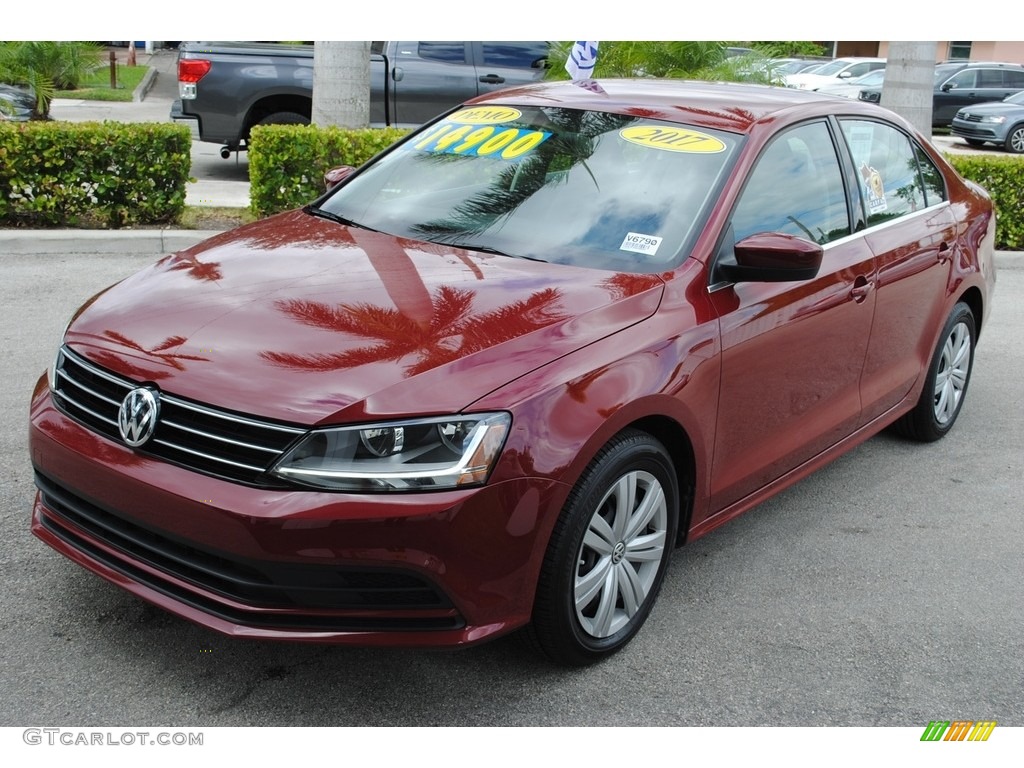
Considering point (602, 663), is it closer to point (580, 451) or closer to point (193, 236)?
point (580, 451)

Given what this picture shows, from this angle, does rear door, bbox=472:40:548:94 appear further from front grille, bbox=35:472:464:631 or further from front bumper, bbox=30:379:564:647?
front grille, bbox=35:472:464:631

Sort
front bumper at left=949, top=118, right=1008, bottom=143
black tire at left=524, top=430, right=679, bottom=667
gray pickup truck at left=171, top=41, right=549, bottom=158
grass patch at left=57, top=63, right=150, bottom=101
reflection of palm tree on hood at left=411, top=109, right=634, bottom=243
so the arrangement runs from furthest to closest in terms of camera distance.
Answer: grass patch at left=57, top=63, right=150, bottom=101, front bumper at left=949, top=118, right=1008, bottom=143, gray pickup truck at left=171, top=41, right=549, bottom=158, reflection of palm tree on hood at left=411, top=109, right=634, bottom=243, black tire at left=524, top=430, right=679, bottom=667

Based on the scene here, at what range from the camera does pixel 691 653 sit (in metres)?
3.58

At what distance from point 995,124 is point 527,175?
69.6ft

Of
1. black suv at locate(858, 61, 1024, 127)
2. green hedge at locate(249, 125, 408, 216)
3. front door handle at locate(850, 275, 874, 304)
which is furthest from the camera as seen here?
black suv at locate(858, 61, 1024, 127)

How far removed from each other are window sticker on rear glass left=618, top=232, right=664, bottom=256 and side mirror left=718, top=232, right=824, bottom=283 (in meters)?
0.25

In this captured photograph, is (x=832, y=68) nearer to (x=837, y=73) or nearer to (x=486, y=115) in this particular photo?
(x=837, y=73)

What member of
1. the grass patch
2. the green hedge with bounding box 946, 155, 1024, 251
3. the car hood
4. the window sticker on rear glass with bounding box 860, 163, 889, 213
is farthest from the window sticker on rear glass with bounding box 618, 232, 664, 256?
the grass patch

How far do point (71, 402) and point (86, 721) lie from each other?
901mm

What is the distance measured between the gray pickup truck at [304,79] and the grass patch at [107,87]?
8.10m

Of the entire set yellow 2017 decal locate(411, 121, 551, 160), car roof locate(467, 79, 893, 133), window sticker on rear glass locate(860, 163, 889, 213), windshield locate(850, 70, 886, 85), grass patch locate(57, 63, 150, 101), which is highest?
windshield locate(850, 70, 886, 85)

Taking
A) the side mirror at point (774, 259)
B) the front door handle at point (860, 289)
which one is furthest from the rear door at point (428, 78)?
the side mirror at point (774, 259)

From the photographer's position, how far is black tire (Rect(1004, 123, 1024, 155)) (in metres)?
22.5

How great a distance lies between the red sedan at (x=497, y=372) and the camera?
2846 mm
